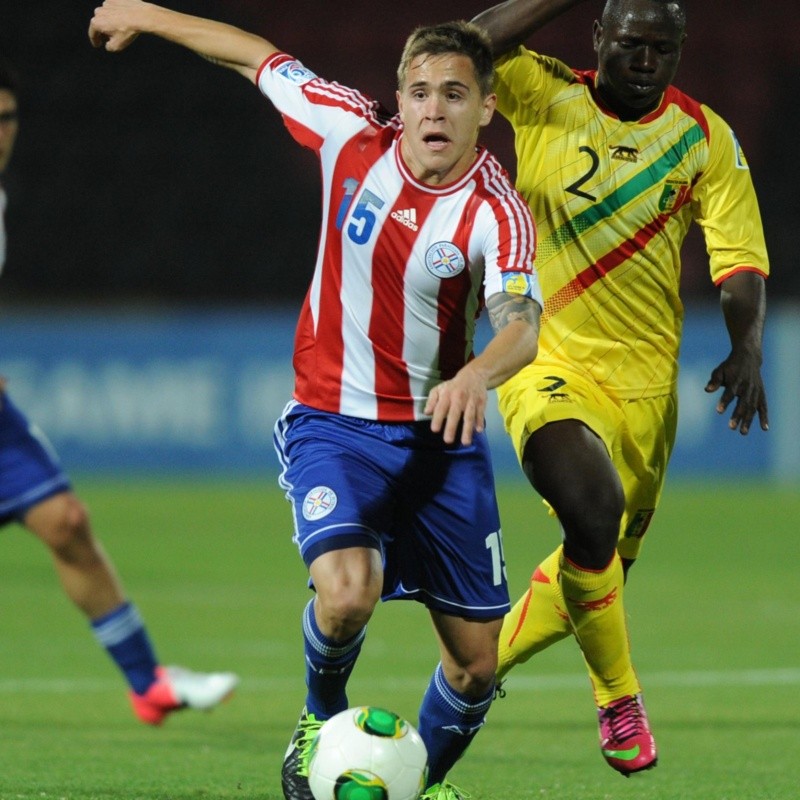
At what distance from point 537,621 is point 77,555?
5.21ft

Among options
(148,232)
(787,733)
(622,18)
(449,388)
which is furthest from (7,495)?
(148,232)

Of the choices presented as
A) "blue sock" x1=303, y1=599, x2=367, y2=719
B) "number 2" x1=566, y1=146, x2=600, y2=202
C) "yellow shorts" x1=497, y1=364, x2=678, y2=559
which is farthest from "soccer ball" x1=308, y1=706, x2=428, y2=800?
"number 2" x1=566, y1=146, x2=600, y2=202

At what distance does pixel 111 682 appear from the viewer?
7.46 m

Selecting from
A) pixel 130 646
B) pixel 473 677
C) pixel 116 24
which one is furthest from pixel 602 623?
pixel 116 24

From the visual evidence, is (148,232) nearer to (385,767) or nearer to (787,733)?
(787,733)

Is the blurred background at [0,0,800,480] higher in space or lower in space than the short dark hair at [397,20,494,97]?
lower

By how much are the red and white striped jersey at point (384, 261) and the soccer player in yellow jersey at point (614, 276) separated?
62 centimetres

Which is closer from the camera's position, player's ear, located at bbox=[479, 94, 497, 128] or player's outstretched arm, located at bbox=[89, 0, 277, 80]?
player's ear, located at bbox=[479, 94, 497, 128]

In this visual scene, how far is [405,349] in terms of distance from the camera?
473cm

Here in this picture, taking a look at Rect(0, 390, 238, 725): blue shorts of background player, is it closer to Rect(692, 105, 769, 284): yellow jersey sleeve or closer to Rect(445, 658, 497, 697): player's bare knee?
Rect(445, 658, 497, 697): player's bare knee

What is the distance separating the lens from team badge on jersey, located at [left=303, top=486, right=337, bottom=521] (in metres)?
4.51

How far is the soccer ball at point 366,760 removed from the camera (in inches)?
167

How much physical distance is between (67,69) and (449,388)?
53.5 feet

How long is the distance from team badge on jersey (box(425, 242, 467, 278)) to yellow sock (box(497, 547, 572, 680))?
4.69ft
